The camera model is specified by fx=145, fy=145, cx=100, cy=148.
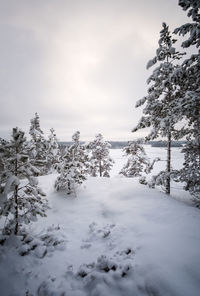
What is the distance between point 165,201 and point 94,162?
17594 mm

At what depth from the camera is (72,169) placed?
10.5 meters

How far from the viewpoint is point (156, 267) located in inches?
150

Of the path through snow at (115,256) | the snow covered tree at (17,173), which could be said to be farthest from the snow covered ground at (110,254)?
the snow covered tree at (17,173)

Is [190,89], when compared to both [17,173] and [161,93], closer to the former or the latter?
[161,93]

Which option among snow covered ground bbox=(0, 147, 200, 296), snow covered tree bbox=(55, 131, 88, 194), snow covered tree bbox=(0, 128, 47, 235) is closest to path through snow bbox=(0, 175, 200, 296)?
snow covered ground bbox=(0, 147, 200, 296)

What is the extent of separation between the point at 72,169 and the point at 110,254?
6.39 m

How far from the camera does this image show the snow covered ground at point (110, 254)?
362cm

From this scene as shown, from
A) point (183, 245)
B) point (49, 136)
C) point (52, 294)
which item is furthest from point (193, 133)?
point (49, 136)

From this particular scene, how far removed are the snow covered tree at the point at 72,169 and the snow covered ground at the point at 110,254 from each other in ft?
9.05

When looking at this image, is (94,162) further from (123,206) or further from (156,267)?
(156,267)

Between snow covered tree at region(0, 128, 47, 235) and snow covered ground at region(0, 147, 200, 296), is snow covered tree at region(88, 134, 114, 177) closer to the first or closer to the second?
snow covered ground at region(0, 147, 200, 296)

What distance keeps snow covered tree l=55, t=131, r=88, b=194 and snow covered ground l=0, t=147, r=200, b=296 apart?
2757 mm

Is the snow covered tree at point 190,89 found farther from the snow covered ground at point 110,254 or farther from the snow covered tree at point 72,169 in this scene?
the snow covered tree at point 72,169

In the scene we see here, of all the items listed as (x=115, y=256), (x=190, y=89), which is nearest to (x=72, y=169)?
(x=115, y=256)
